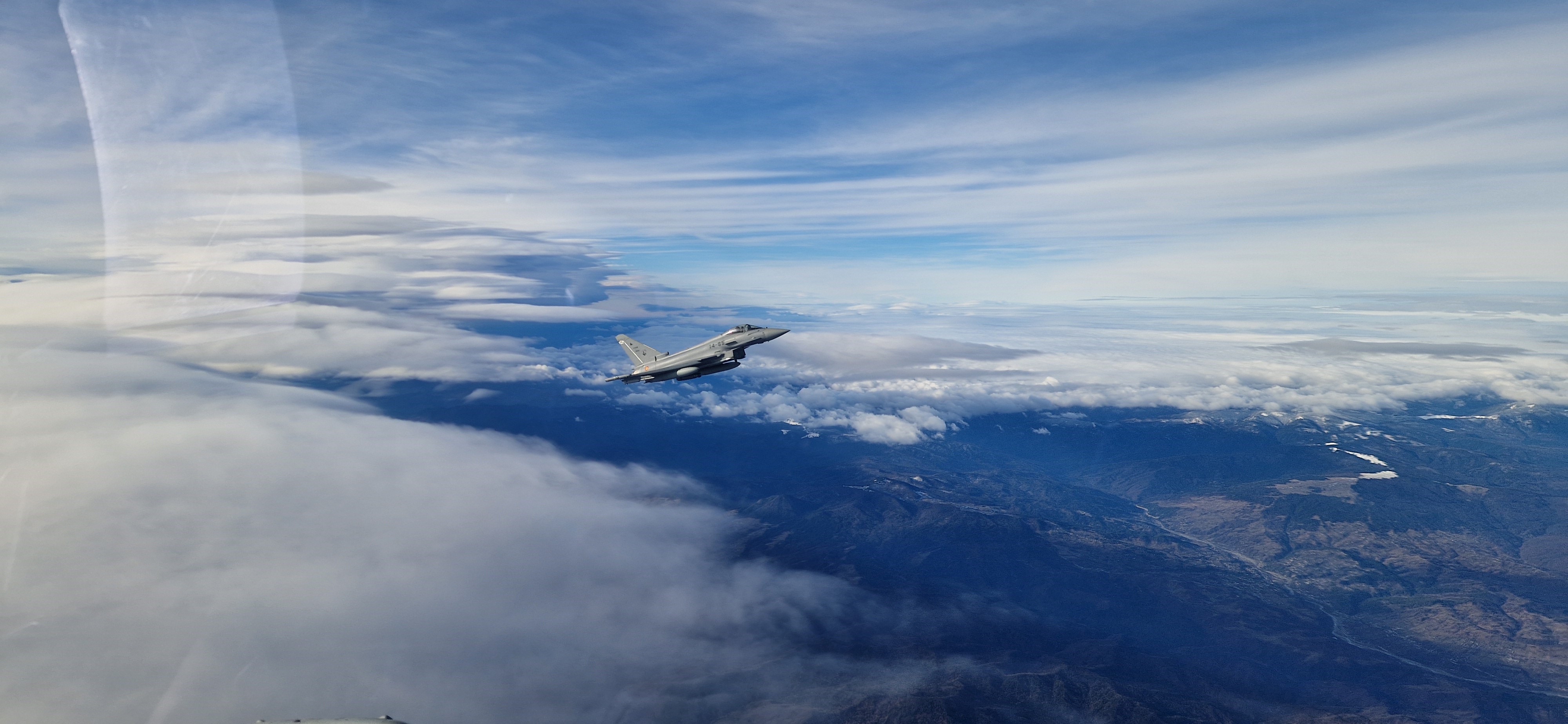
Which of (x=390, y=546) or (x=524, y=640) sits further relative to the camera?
(x=524, y=640)

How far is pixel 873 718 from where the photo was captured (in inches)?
7869

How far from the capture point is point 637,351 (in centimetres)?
5278

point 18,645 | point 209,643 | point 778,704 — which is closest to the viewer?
point 18,645

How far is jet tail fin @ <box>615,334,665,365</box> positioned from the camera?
51500 mm

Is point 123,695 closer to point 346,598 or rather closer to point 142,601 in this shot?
point 142,601

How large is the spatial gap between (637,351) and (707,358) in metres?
10.5

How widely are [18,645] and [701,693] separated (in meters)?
152

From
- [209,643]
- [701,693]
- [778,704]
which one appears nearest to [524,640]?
[701,693]

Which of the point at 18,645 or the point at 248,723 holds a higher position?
the point at 18,645

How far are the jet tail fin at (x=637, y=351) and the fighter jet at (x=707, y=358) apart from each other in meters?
2.81

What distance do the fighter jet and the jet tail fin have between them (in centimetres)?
281

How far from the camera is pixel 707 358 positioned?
4466 cm

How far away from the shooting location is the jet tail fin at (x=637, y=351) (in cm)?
5150

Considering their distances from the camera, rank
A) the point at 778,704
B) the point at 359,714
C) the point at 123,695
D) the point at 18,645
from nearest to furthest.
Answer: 1. the point at 18,645
2. the point at 123,695
3. the point at 359,714
4. the point at 778,704
